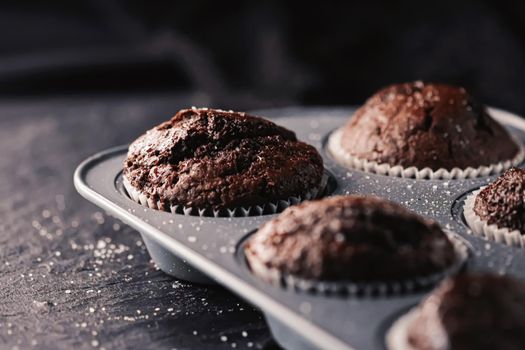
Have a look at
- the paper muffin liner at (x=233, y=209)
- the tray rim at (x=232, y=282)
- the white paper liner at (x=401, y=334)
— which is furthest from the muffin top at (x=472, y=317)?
the paper muffin liner at (x=233, y=209)

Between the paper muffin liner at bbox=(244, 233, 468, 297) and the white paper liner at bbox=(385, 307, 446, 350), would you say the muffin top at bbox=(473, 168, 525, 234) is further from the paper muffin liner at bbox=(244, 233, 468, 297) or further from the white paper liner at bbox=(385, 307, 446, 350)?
the white paper liner at bbox=(385, 307, 446, 350)

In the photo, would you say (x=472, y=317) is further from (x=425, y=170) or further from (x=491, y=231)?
(x=425, y=170)

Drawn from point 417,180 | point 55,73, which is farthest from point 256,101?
point 417,180

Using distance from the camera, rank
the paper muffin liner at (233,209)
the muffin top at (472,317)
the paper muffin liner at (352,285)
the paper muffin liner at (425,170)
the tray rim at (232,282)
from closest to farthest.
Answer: the muffin top at (472,317) < the tray rim at (232,282) < the paper muffin liner at (352,285) < the paper muffin liner at (233,209) < the paper muffin liner at (425,170)

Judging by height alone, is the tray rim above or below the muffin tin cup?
below

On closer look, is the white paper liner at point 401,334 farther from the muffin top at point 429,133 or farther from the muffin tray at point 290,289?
the muffin top at point 429,133

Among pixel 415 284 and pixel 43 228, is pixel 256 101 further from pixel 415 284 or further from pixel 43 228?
pixel 415 284

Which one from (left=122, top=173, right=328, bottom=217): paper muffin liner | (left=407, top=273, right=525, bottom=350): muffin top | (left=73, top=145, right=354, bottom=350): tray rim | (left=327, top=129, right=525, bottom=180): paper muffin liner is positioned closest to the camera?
(left=407, top=273, right=525, bottom=350): muffin top

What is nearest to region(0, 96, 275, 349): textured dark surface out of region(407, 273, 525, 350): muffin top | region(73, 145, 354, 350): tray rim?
region(73, 145, 354, 350): tray rim
